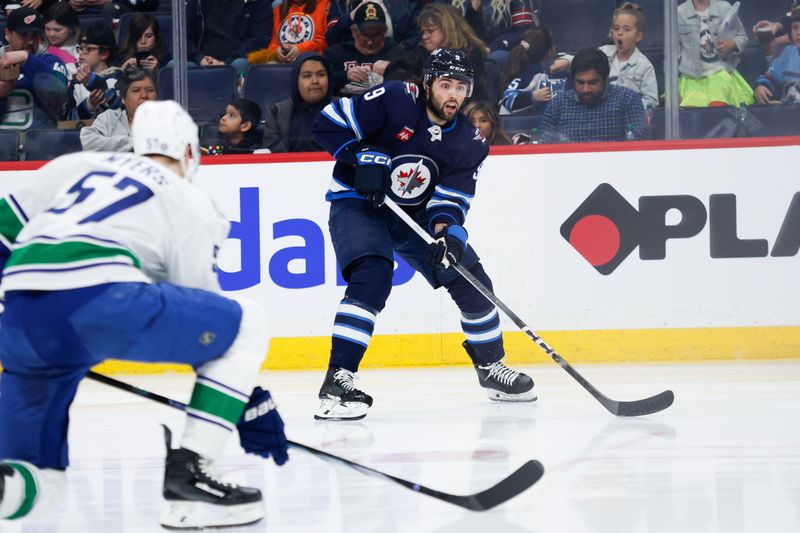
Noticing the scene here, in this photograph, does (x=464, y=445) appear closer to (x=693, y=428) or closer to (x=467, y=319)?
(x=693, y=428)

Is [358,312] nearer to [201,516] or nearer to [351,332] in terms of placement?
[351,332]

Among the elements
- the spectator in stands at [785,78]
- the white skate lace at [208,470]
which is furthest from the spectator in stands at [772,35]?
the white skate lace at [208,470]

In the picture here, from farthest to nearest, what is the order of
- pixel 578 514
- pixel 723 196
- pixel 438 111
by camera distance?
pixel 723 196 → pixel 438 111 → pixel 578 514

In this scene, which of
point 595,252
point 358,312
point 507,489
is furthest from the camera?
point 595,252

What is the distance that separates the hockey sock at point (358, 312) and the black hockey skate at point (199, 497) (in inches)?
51.0

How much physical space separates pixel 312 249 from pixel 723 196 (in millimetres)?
1748

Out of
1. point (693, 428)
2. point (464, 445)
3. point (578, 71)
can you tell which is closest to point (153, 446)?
point (464, 445)

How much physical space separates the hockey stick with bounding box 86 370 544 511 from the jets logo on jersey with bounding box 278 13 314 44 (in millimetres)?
3230

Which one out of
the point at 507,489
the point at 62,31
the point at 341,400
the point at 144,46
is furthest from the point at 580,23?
the point at 507,489

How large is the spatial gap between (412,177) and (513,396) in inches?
32.7

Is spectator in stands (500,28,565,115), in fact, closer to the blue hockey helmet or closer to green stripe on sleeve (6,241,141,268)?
the blue hockey helmet

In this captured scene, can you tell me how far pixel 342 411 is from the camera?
139 inches

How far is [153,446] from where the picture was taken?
3.19 meters

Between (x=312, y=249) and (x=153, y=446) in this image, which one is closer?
(x=153, y=446)
